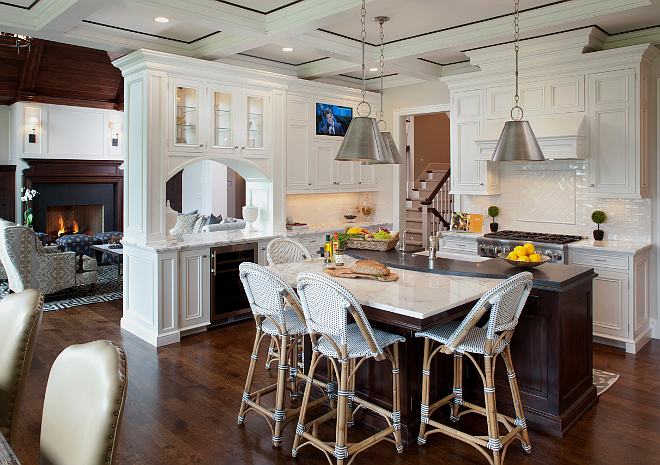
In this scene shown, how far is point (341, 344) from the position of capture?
8.97 feet

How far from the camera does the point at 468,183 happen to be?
19.9 feet

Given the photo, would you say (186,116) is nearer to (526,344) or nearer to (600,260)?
(526,344)

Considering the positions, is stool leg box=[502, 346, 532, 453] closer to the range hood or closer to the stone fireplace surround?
the range hood

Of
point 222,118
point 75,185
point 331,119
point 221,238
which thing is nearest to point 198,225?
point 221,238

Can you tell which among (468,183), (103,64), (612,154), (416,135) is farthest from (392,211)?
(103,64)

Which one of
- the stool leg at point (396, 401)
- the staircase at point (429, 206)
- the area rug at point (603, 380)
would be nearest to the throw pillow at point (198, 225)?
the staircase at point (429, 206)

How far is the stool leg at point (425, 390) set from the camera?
300 centimetres

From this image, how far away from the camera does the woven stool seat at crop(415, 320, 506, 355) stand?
286 cm

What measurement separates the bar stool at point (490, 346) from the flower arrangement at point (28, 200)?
25.9ft

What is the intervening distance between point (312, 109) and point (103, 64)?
179 inches

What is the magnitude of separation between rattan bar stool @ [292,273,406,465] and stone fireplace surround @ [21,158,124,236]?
8.16 m

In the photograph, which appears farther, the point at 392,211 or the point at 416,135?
the point at 416,135

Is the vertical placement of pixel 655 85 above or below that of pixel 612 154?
above

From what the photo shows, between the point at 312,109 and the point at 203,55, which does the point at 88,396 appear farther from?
the point at 312,109
